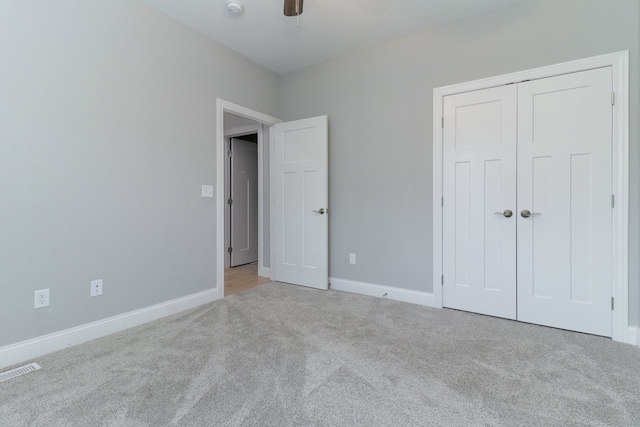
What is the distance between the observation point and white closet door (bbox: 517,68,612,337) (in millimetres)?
2289

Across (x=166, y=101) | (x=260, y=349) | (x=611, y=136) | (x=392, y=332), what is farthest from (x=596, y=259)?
(x=166, y=101)

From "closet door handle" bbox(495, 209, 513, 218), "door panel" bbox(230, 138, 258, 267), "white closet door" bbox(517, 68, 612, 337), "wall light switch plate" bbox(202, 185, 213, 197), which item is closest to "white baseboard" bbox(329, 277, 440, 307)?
"white closet door" bbox(517, 68, 612, 337)

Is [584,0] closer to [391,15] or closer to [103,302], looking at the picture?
[391,15]

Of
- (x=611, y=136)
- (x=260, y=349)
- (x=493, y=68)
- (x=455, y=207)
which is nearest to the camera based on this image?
(x=260, y=349)

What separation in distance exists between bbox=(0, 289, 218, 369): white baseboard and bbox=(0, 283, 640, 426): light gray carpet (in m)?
0.08

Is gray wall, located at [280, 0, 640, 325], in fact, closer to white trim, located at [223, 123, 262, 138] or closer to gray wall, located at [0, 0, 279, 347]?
white trim, located at [223, 123, 262, 138]

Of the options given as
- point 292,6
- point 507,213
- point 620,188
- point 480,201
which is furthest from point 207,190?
point 620,188

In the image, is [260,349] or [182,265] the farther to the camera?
[182,265]

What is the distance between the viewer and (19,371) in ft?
5.98

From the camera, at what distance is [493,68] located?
8.75ft

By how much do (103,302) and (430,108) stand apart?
10.9 ft

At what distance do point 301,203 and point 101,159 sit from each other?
204cm

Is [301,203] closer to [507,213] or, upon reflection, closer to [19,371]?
[507,213]

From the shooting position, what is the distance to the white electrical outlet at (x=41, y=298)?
6.59 feet
